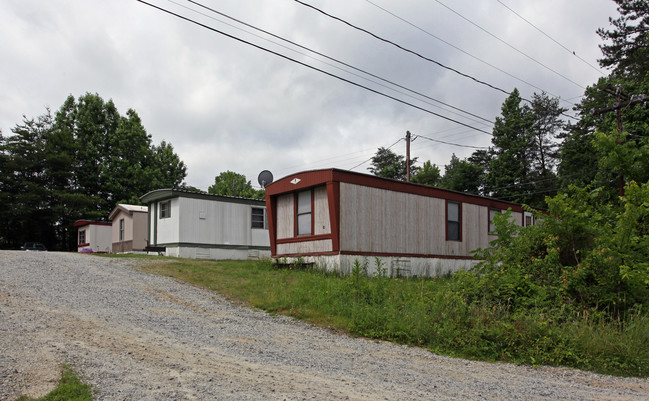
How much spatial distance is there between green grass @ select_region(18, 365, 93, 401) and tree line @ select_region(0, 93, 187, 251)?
35.1 metres

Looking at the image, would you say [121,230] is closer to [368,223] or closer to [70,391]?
[368,223]

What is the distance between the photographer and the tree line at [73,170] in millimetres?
35469

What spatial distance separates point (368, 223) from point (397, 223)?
4.12 feet

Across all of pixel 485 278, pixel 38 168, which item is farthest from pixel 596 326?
pixel 38 168

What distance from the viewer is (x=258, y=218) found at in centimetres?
2161

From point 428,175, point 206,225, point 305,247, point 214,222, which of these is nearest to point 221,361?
point 305,247

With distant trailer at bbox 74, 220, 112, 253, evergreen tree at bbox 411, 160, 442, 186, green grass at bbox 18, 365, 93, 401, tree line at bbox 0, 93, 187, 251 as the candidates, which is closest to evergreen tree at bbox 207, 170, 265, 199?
tree line at bbox 0, 93, 187, 251

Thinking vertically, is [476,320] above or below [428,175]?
below

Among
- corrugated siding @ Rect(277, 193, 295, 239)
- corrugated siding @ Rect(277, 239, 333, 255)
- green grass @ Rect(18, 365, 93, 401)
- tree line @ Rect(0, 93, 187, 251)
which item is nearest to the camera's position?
green grass @ Rect(18, 365, 93, 401)

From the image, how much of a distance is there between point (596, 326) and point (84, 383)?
22.6 ft

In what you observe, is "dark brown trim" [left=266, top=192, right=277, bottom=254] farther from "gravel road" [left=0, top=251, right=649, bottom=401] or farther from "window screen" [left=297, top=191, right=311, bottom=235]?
"gravel road" [left=0, top=251, right=649, bottom=401]

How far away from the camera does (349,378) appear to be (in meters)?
4.97

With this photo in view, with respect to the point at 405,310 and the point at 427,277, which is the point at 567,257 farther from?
the point at 427,277

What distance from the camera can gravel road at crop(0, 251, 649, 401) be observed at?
4.36 m
